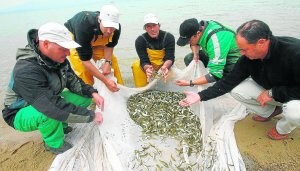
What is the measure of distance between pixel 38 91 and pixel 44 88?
→ 0.07 meters

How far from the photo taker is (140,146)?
316cm

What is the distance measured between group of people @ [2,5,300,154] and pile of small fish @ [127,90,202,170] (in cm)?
29

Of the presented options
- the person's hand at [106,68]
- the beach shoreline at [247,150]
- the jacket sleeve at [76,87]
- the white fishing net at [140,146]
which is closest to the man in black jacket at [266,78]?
the beach shoreline at [247,150]

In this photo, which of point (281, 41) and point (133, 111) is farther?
point (133, 111)

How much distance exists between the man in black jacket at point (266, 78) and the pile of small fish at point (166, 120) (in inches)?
11.9

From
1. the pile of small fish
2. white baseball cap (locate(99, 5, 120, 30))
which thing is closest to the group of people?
white baseball cap (locate(99, 5, 120, 30))

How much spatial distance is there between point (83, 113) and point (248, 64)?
6.34 feet

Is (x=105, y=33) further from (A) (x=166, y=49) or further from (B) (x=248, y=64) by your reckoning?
(B) (x=248, y=64)

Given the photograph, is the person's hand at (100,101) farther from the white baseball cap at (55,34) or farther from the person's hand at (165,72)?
the person's hand at (165,72)

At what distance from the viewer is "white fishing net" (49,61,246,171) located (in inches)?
113

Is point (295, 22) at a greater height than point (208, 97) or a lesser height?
lesser

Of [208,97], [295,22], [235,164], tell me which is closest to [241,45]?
[208,97]

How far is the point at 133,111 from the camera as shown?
12.8 feet

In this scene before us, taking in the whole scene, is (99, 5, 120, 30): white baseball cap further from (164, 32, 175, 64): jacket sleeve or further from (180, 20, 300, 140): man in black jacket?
(180, 20, 300, 140): man in black jacket
